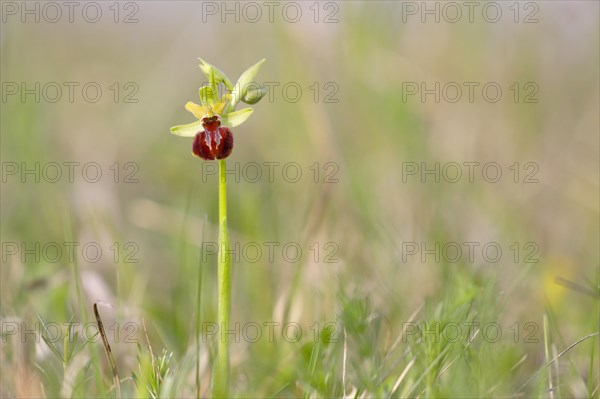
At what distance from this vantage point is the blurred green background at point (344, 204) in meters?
2.17

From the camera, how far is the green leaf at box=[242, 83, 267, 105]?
1886 mm

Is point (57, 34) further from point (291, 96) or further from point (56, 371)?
point (56, 371)

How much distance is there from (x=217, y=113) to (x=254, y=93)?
4.3 inches

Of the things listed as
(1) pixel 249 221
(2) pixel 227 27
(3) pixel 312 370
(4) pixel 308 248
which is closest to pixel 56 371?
(3) pixel 312 370

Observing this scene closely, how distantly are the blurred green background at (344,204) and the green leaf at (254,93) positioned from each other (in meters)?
0.59

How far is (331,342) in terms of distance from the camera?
83.8 inches

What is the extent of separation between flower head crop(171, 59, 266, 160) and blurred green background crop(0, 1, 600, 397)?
53cm

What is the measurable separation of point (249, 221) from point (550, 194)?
1.62m

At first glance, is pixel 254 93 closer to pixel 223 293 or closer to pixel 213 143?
pixel 213 143

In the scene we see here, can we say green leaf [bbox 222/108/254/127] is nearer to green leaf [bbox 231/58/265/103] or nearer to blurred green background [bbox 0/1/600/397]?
green leaf [bbox 231/58/265/103]

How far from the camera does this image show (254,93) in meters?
1.89

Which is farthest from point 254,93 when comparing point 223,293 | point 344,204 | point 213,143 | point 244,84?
point 344,204

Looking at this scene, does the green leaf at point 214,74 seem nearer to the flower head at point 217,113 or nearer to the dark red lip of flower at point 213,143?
the flower head at point 217,113

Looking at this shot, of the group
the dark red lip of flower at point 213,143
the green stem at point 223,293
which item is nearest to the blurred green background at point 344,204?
the green stem at point 223,293
